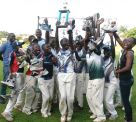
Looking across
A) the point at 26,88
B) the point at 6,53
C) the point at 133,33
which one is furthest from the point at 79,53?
the point at 133,33

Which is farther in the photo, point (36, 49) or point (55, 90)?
point (55, 90)

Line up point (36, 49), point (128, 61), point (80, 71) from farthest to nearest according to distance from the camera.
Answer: point (80, 71) < point (36, 49) < point (128, 61)

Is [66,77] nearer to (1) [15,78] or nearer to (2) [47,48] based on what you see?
(2) [47,48]

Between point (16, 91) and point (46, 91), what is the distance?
0.83m

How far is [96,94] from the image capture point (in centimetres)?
959

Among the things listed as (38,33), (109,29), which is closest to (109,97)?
(109,29)

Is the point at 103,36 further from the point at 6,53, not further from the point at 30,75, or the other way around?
the point at 6,53

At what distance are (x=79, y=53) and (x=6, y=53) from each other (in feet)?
8.03

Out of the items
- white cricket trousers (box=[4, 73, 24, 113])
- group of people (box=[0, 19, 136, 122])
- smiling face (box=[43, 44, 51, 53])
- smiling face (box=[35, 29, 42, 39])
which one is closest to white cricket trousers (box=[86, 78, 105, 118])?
group of people (box=[0, 19, 136, 122])

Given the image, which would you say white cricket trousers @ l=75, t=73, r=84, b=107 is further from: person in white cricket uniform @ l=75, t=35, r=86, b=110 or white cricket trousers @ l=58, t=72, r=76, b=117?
white cricket trousers @ l=58, t=72, r=76, b=117

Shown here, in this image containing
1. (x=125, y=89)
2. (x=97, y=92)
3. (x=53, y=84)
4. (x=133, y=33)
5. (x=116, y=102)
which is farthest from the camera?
(x=133, y=33)

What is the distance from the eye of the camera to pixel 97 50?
31.2 ft

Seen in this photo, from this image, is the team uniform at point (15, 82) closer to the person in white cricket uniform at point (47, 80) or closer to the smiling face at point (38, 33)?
the person in white cricket uniform at point (47, 80)

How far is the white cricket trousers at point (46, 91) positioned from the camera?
10.0 m
